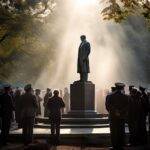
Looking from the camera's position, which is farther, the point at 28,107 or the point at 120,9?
the point at 120,9

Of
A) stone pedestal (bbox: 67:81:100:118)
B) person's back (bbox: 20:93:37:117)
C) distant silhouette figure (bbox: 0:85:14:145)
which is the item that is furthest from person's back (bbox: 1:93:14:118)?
stone pedestal (bbox: 67:81:100:118)

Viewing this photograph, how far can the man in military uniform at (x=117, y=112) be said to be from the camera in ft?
57.6

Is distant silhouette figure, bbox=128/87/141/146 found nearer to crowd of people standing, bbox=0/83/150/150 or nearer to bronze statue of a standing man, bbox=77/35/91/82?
crowd of people standing, bbox=0/83/150/150

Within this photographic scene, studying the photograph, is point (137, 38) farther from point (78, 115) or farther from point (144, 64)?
point (78, 115)

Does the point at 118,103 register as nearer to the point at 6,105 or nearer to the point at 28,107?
the point at 28,107

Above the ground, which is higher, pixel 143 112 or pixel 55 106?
pixel 55 106

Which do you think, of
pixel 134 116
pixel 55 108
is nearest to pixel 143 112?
pixel 134 116

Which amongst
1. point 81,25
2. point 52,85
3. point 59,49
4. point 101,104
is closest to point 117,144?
point 101,104

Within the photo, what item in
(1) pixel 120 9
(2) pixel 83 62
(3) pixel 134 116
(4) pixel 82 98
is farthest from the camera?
(2) pixel 83 62

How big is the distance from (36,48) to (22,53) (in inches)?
49.2

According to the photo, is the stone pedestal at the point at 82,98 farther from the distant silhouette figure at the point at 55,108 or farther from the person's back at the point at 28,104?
the person's back at the point at 28,104

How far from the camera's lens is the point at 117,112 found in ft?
57.9

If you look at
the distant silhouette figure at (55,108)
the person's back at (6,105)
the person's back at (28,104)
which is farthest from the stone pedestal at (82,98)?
the person's back at (28,104)

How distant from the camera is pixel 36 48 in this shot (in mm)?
45750
